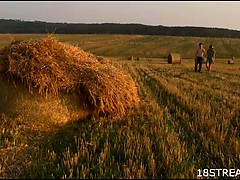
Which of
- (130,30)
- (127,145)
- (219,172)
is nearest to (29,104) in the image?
(127,145)

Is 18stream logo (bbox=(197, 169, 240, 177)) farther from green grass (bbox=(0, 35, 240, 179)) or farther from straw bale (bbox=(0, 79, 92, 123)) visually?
straw bale (bbox=(0, 79, 92, 123))

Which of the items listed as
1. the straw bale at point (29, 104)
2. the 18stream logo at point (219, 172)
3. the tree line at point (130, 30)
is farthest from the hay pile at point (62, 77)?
the tree line at point (130, 30)

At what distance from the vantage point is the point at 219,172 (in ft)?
12.8

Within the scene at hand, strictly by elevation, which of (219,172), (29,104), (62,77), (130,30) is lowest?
(219,172)

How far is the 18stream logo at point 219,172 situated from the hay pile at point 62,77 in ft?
9.99

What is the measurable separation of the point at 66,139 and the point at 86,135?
1.10 feet

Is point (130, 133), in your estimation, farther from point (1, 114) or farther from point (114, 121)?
point (1, 114)

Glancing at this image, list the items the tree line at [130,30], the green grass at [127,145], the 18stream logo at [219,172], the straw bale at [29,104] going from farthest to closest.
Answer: the tree line at [130,30]
the straw bale at [29,104]
the green grass at [127,145]
the 18stream logo at [219,172]

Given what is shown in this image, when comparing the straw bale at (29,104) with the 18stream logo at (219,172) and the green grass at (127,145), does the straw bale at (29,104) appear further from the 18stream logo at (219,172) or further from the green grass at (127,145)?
the 18stream logo at (219,172)

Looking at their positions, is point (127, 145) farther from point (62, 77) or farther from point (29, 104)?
point (29, 104)

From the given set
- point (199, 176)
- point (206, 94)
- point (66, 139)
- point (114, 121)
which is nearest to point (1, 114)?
point (66, 139)

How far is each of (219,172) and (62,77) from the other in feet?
11.7

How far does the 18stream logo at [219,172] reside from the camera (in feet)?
12.4

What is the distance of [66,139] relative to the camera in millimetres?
5273
